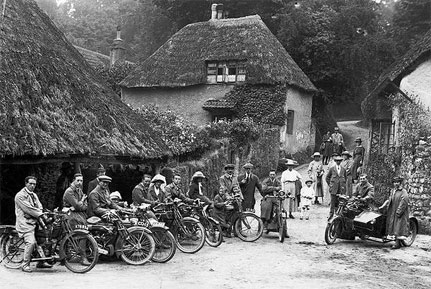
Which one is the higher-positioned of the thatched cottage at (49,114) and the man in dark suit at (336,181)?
the thatched cottage at (49,114)

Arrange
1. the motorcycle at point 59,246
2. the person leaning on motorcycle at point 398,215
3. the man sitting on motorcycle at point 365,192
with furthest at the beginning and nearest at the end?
1. the man sitting on motorcycle at point 365,192
2. the person leaning on motorcycle at point 398,215
3. the motorcycle at point 59,246

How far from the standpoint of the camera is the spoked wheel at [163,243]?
10820 millimetres

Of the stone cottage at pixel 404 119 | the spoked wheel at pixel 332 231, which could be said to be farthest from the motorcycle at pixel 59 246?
the stone cottage at pixel 404 119

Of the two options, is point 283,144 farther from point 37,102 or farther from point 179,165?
point 37,102

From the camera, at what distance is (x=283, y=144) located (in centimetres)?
2944

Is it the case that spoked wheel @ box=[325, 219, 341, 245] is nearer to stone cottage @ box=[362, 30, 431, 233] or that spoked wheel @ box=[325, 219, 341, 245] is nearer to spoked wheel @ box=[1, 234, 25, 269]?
stone cottage @ box=[362, 30, 431, 233]

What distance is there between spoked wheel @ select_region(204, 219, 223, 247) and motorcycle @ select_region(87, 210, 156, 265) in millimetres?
2061

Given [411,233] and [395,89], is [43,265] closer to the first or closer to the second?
[411,233]

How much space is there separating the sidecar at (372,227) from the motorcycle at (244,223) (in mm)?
2316

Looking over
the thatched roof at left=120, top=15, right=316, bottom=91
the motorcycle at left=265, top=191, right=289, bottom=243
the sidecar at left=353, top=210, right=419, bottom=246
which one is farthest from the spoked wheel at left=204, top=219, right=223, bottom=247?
the thatched roof at left=120, top=15, right=316, bottom=91

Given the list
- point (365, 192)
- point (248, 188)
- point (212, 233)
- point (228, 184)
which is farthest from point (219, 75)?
point (212, 233)

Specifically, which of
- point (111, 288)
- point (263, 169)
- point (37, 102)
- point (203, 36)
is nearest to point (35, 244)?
point (111, 288)

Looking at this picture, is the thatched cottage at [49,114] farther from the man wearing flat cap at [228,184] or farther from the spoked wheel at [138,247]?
the spoked wheel at [138,247]

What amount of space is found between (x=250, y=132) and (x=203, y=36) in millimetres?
10568
